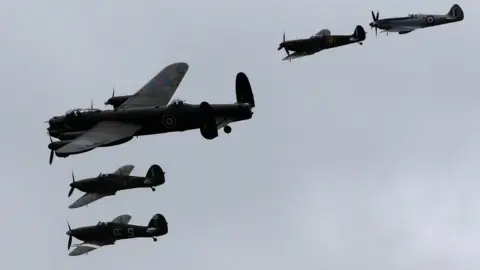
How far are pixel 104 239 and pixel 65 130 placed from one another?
15944mm

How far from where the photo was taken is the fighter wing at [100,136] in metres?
85.2

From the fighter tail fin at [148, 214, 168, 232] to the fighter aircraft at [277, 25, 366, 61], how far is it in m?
21.6

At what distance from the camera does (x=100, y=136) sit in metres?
89.1

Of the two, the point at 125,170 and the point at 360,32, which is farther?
the point at 360,32

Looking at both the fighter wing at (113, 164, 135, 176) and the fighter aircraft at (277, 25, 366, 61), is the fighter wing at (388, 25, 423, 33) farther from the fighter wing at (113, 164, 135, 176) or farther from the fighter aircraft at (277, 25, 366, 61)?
the fighter wing at (113, 164, 135, 176)

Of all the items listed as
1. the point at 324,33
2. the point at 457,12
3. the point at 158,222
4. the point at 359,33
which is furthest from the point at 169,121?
the point at 457,12

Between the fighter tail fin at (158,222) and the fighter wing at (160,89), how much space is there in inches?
432

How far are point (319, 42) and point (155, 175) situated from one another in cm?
2280

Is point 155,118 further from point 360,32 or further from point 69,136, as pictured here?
point 360,32

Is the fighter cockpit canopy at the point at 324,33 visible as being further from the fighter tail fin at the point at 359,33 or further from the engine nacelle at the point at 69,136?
the engine nacelle at the point at 69,136

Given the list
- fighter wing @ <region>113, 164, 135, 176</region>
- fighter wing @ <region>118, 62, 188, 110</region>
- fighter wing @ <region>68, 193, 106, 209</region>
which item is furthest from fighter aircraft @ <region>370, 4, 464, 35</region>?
fighter wing @ <region>68, 193, 106, 209</region>

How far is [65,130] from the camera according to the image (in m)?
94.1

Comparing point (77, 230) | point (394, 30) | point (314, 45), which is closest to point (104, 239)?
point (77, 230)

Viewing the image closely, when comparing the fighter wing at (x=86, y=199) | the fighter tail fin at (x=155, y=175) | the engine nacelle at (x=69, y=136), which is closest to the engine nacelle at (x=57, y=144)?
the engine nacelle at (x=69, y=136)
